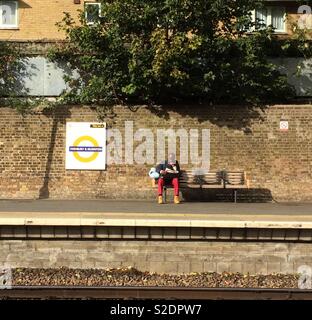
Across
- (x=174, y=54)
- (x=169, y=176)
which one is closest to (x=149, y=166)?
(x=169, y=176)

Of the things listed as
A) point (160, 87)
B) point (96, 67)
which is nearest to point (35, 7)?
point (96, 67)

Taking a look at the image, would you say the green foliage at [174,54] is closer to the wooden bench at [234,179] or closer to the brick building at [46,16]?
the wooden bench at [234,179]

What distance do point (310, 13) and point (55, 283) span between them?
14724 millimetres

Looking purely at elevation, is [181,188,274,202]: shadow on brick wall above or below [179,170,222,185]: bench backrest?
below

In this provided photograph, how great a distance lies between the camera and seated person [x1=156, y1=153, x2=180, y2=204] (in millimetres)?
15289

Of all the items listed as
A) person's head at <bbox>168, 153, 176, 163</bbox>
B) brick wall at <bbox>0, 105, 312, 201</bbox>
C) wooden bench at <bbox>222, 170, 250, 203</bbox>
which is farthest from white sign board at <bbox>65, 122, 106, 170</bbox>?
wooden bench at <bbox>222, 170, 250, 203</bbox>

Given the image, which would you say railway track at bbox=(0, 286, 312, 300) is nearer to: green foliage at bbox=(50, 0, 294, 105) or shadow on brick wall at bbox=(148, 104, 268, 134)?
green foliage at bbox=(50, 0, 294, 105)

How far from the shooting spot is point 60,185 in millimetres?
16828

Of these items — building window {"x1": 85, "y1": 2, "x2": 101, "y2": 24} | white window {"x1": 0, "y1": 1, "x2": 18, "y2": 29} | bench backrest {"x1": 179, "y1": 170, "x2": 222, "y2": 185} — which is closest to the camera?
bench backrest {"x1": 179, "y1": 170, "x2": 222, "y2": 185}

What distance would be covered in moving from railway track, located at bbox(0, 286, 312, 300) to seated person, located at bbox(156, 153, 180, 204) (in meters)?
6.64

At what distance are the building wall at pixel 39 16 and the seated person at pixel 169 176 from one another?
8.57 metres

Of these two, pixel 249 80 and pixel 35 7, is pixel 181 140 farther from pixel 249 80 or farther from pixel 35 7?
pixel 35 7

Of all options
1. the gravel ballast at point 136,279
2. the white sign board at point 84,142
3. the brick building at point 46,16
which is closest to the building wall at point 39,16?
the brick building at point 46,16

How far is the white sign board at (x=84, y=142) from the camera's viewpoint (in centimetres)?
1688
